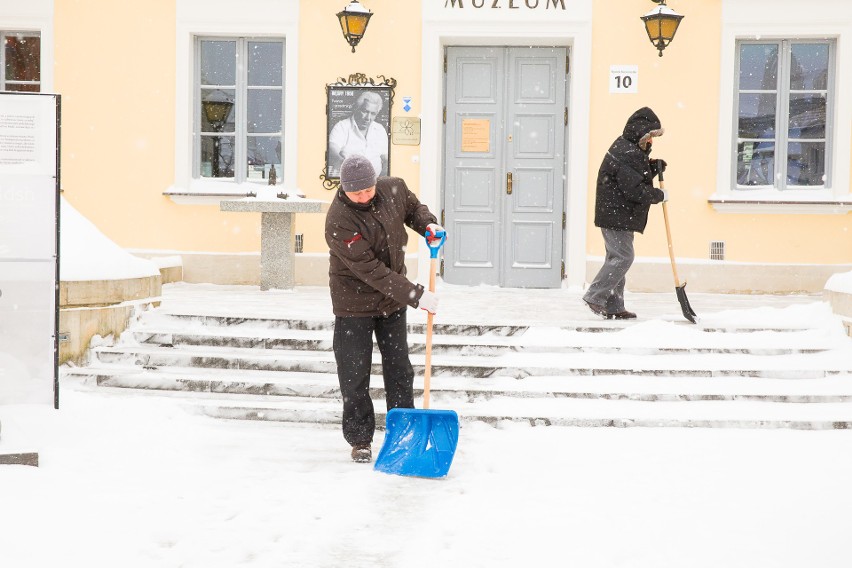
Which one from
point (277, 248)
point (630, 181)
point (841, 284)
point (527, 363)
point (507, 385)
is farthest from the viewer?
point (277, 248)

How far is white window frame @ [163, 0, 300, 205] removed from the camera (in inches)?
440

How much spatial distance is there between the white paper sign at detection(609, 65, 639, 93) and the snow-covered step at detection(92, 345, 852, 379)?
468cm

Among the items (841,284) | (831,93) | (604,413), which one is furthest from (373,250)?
(831,93)

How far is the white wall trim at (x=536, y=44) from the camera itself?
429 inches

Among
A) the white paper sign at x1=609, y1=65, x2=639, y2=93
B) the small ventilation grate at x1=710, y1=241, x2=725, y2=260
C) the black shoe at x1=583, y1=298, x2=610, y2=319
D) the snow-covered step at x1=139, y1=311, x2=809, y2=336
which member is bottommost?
the snow-covered step at x1=139, y1=311, x2=809, y2=336

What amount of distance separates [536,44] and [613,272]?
4109mm

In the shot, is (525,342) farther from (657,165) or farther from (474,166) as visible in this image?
(474,166)

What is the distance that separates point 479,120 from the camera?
1128 centimetres

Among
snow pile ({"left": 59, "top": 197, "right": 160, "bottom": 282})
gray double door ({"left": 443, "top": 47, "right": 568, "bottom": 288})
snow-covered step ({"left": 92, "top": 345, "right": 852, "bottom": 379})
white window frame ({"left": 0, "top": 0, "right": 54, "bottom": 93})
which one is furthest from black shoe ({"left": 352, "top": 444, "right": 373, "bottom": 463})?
white window frame ({"left": 0, "top": 0, "right": 54, "bottom": 93})

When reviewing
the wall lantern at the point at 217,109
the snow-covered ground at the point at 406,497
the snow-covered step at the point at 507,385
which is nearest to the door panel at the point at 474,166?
the wall lantern at the point at 217,109

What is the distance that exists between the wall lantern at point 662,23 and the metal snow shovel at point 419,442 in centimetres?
637

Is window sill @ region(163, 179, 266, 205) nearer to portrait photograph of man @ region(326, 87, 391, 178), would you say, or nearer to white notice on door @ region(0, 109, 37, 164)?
portrait photograph of man @ region(326, 87, 391, 178)

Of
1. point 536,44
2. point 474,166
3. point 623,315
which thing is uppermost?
A: point 536,44

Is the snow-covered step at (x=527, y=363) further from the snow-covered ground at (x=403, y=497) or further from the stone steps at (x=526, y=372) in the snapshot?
the snow-covered ground at (x=403, y=497)
